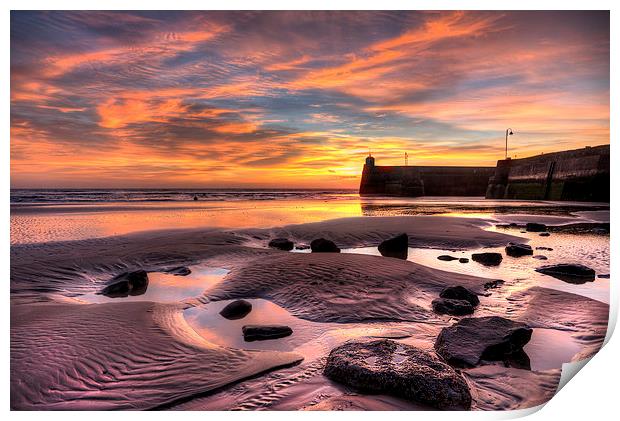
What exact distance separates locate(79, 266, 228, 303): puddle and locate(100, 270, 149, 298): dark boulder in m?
0.10

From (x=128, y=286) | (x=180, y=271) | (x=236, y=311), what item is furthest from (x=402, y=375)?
(x=180, y=271)

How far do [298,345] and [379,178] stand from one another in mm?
51802

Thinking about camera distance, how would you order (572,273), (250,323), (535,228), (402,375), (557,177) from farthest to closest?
(557,177) < (535,228) < (572,273) < (250,323) < (402,375)

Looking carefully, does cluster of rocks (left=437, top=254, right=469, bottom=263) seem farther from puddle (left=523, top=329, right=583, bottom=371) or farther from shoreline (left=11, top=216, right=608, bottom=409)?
puddle (left=523, top=329, right=583, bottom=371)

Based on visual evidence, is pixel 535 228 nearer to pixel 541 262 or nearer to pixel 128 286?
pixel 541 262

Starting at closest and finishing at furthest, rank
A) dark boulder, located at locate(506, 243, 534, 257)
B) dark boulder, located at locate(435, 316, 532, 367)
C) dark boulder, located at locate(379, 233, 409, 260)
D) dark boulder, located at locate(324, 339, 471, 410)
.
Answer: dark boulder, located at locate(324, 339, 471, 410), dark boulder, located at locate(435, 316, 532, 367), dark boulder, located at locate(506, 243, 534, 257), dark boulder, located at locate(379, 233, 409, 260)

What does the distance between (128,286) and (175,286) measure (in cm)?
74

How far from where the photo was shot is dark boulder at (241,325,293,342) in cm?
420

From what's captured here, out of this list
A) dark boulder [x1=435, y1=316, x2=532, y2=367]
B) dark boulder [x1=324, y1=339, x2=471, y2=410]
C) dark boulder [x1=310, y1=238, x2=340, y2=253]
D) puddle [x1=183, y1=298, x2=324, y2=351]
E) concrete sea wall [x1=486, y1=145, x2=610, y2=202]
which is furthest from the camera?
concrete sea wall [x1=486, y1=145, x2=610, y2=202]

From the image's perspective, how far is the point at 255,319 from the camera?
4.88 meters

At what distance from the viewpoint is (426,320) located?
4.79 meters

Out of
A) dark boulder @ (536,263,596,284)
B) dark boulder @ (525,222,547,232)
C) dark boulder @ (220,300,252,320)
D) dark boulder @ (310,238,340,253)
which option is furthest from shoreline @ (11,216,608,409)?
dark boulder @ (525,222,547,232)

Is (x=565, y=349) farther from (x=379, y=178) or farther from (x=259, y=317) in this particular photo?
(x=379, y=178)
